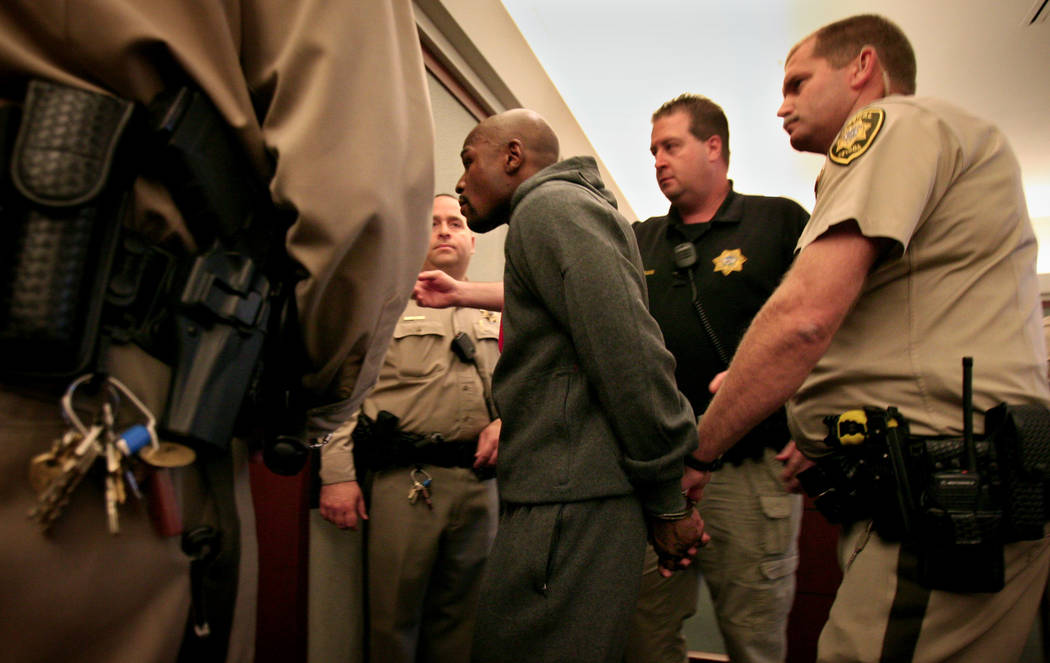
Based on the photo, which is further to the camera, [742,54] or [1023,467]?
[742,54]

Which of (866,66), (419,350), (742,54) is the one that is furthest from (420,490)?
(742,54)

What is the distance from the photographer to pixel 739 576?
1.35m

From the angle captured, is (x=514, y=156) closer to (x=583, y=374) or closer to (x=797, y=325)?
(x=583, y=374)

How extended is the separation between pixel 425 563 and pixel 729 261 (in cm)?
131

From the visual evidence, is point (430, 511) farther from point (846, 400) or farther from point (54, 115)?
point (54, 115)

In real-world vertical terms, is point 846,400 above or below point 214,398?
below

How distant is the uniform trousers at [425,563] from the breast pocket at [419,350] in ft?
1.06

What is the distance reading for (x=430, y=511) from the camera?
1.71 metres

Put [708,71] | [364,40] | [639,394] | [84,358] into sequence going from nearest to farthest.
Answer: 1. [84,358]
2. [364,40]
3. [639,394]
4. [708,71]

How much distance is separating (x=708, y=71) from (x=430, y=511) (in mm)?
3228

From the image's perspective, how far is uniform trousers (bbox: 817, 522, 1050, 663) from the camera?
2.54ft

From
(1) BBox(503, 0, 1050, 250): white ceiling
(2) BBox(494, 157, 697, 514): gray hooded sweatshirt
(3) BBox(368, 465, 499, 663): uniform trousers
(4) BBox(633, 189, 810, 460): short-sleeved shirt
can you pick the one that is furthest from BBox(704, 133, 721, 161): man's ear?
(1) BBox(503, 0, 1050, 250): white ceiling

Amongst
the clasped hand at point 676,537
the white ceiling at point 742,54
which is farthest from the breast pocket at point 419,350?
the white ceiling at point 742,54

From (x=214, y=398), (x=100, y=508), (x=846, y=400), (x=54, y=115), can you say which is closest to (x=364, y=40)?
(x=54, y=115)
